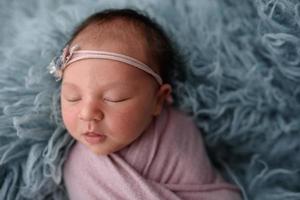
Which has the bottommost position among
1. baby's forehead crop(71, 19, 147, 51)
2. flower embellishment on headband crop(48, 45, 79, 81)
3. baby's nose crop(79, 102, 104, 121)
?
baby's nose crop(79, 102, 104, 121)

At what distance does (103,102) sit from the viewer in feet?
3.14

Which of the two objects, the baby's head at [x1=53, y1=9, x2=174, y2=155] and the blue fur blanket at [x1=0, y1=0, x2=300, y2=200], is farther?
the blue fur blanket at [x1=0, y1=0, x2=300, y2=200]

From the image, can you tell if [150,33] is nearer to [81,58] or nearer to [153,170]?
[81,58]

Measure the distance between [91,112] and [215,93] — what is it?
1.01 feet

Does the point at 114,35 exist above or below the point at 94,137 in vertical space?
above

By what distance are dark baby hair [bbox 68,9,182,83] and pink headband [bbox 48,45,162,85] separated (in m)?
0.03

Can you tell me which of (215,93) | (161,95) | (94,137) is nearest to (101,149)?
(94,137)

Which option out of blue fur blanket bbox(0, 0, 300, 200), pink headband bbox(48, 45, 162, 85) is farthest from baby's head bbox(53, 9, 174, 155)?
blue fur blanket bbox(0, 0, 300, 200)

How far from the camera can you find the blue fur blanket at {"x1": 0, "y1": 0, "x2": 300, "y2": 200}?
1.05m

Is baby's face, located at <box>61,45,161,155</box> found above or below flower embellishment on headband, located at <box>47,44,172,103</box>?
below

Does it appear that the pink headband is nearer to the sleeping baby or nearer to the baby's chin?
the sleeping baby

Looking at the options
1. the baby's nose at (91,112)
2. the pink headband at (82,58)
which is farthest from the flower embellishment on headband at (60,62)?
the baby's nose at (91,112)

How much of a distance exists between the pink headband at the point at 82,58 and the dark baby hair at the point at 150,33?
3cm

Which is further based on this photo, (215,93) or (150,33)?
(215,93)
